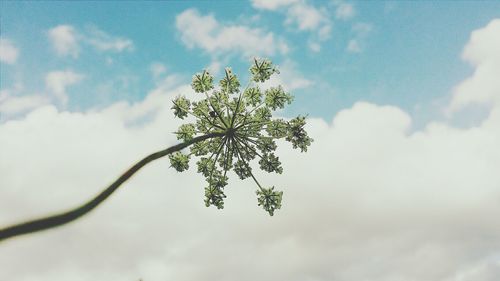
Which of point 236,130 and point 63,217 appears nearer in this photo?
point 63,217

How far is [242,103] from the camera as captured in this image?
14.6 m

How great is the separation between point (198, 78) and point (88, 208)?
409 inches

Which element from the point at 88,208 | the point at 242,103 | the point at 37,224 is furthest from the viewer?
the point at 242,103

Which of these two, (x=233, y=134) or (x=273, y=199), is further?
(x=273, y=199)

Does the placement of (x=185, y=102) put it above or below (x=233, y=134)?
above

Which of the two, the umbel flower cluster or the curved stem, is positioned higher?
the umbel flower cluster

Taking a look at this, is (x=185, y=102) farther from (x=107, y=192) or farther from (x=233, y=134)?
(x=107, y=192)

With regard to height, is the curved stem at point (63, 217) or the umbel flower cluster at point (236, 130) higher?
the umbel flower cluster at point (236, 130)

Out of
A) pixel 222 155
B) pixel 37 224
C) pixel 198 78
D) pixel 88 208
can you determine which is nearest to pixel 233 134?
pixel 222 155

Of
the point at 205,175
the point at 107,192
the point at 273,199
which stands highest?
the point at 205,175

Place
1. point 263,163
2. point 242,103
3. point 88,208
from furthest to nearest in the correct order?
point 263,163 → point 242,103 → point 88,208

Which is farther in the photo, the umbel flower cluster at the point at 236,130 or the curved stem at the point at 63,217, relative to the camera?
the umbel flower cluster at the point at 236,130

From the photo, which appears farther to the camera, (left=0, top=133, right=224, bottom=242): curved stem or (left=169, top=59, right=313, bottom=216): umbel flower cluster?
(left=169, top=59, right=313, bottom=216): umbel flower cluster

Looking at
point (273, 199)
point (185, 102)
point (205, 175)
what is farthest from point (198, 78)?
point (273, 199)
